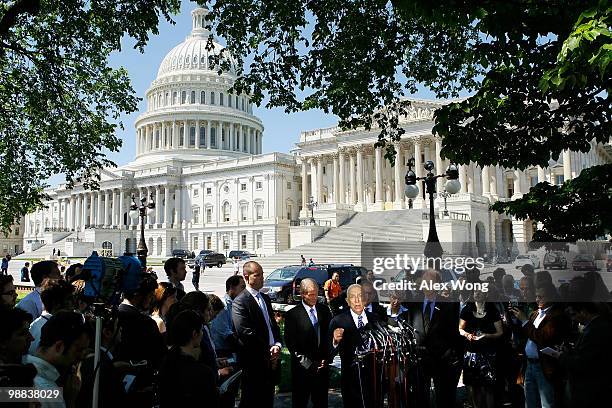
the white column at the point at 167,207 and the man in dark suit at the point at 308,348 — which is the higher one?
the white column at the point at 167,207

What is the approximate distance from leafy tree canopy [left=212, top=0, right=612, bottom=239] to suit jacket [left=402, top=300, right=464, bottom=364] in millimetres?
2753

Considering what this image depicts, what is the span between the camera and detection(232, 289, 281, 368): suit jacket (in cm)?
644

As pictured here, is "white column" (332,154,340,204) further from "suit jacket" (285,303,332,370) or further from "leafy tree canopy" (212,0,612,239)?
Result: "suit jacket" (285,303,332,370)

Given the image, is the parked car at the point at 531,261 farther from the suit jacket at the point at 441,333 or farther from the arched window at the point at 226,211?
the arched window at the point at 226,211

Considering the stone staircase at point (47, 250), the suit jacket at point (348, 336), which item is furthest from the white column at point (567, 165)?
the stone staircase at point (47, 250)

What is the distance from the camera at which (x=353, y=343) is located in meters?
6.49

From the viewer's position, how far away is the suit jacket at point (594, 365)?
4.59 meters

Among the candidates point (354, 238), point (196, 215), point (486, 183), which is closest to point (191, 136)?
point (196, 215)

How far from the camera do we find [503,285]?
8.62m

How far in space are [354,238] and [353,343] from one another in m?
46.1

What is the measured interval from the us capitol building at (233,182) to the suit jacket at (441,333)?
43288 mm

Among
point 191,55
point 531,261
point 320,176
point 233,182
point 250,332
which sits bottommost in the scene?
point 250,332

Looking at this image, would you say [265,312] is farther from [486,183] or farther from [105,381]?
[486,183]

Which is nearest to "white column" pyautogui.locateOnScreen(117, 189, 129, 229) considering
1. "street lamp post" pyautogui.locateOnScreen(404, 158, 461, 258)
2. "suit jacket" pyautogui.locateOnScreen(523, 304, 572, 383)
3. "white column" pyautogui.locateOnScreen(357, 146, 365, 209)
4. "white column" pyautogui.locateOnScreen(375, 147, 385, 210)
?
"white column" pyautogui.locateOnScreen(357, 146, 365, 209)
